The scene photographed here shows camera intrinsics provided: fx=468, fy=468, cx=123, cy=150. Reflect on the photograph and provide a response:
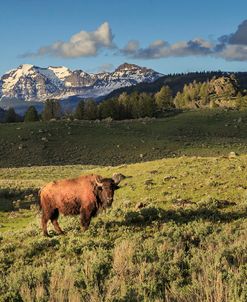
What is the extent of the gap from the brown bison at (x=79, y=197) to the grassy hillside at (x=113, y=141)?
47.1 meters

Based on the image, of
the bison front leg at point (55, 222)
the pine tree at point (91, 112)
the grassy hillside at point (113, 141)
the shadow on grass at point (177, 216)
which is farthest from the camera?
the pine tree at point (91, 112)

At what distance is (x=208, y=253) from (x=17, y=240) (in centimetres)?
771

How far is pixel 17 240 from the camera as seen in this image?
16.5 metres

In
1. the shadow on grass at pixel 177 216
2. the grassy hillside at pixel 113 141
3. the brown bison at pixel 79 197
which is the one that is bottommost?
the grassy hillside at pixel 113 141

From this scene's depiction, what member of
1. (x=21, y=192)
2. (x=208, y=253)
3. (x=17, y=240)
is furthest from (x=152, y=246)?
(x=21, y=192)

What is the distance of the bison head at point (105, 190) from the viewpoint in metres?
15.7

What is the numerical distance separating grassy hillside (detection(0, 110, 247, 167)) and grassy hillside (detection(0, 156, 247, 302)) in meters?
41.6

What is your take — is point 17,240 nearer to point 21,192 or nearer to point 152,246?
point 152,246

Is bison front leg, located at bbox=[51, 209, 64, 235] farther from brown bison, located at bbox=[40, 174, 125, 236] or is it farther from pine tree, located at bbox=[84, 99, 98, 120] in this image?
pine tree, located at bbox=[84, 99, 98, 120]

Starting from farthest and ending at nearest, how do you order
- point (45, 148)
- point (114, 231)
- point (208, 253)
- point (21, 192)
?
point (45, 148), point (21, 192), point (114, 231), point (208, 253)

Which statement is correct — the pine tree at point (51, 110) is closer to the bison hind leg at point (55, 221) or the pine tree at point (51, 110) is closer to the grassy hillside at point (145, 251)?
the grassy hillside at point (145, 251)

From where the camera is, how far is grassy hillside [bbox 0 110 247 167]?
222 ft

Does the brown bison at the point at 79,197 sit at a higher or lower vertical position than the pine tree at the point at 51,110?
lower

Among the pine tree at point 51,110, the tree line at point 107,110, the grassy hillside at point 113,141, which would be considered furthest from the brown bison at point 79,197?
the pine tree at point 51,110
